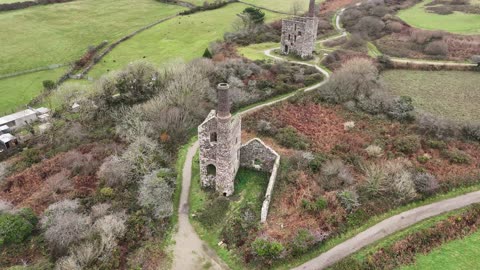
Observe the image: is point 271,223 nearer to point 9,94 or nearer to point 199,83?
point 199,83

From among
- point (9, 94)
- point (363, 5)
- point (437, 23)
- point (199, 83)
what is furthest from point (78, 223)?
point (363, 5)

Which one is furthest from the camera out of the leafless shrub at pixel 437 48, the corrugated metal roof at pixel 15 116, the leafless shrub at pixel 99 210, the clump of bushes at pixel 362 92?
the leafless shrub at pixel 437 48

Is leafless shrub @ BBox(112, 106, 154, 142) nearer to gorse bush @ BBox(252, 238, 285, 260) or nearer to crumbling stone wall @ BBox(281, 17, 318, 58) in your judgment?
gorse bush @ BBox(252, 238, 285, 260)

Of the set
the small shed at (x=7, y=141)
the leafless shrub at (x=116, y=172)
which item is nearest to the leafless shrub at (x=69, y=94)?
the small shed at (x=7, y=141)

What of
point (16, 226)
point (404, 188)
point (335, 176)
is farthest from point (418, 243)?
point (16, 226)

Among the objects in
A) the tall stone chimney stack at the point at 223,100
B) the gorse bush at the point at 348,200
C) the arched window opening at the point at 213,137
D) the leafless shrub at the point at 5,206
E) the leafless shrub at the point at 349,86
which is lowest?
the leafless shrub at the point at 5,206

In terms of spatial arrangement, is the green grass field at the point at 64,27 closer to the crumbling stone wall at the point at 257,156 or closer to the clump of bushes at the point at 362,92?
the crumbling stone wall at the point at 257,156
